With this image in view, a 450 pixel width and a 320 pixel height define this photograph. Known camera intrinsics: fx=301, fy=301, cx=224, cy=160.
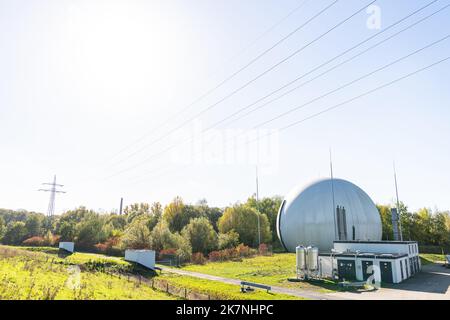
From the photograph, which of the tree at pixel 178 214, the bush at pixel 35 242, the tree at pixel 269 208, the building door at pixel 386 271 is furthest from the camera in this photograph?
the tree at pixel 269 208

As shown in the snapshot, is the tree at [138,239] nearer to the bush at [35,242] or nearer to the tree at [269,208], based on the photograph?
→ the bush at [35,242]

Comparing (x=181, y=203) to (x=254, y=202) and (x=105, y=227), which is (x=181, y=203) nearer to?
(x=105, y=227)

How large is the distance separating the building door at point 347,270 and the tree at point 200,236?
2355 cm

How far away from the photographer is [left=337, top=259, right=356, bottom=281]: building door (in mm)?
26406

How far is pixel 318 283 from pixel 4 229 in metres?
67.2

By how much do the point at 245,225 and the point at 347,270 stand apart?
34864 millimetres

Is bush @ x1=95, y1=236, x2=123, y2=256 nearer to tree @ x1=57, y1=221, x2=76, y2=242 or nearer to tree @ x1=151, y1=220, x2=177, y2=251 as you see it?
tree @ x1=151, y1=220, x2=177, y2=251

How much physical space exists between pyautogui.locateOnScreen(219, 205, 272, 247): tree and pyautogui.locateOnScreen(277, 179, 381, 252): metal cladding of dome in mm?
17435

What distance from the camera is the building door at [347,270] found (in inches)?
1040

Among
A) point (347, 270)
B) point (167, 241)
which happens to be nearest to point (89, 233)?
point (167, 241)

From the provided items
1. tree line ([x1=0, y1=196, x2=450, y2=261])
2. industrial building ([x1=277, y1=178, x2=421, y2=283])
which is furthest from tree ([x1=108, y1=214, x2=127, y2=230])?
industrial building ([x1=277, y1=178, x2=421, y2=283])

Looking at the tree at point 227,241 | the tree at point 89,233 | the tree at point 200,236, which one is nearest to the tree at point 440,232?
the tree at point 227,241
